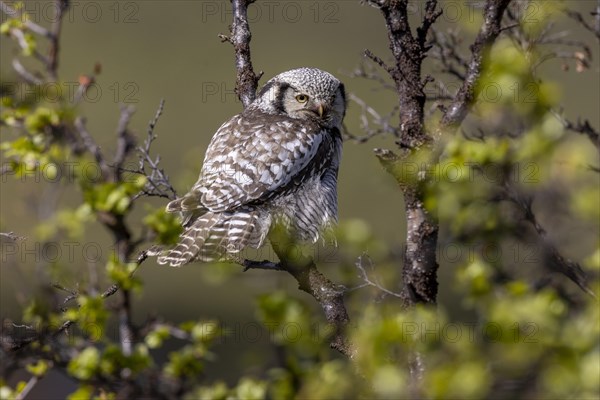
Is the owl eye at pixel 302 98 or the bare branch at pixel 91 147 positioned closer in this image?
the bare branch at pixel 91 147

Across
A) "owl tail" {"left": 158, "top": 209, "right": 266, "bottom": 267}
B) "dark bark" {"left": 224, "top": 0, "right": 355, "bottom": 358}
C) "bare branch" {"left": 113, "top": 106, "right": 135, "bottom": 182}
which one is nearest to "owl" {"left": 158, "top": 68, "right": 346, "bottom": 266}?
"owl tail" {"left": 158, "top": 209, "right": 266, "bottom": 267}

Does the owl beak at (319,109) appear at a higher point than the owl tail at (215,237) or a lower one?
higher

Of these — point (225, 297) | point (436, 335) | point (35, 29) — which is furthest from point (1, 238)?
point (225, 297)

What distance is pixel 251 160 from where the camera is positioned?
469 centimetres

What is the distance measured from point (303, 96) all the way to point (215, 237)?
1.23 meters

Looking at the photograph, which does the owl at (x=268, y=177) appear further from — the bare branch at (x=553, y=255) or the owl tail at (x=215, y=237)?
the bare branch at (x=553, y=255)

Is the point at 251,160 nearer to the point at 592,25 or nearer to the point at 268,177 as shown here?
the point at 268,177

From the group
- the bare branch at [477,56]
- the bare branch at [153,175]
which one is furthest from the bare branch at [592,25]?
the bare branch at [153,175]

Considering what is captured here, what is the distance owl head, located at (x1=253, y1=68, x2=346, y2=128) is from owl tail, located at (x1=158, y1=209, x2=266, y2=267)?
0.88 meters

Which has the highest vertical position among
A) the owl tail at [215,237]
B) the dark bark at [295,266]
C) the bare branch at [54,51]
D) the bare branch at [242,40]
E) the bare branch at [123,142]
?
the bare branch at [54,51]

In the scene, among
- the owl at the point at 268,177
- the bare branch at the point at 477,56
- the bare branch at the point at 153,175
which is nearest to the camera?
the bare branch at the point at 477,56

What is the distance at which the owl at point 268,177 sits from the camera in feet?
14.7

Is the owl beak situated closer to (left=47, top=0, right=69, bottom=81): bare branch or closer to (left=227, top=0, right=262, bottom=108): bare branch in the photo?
(left=227, top=0, right=262, bottom=108): bare branch

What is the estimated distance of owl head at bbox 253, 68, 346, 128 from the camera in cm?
523
